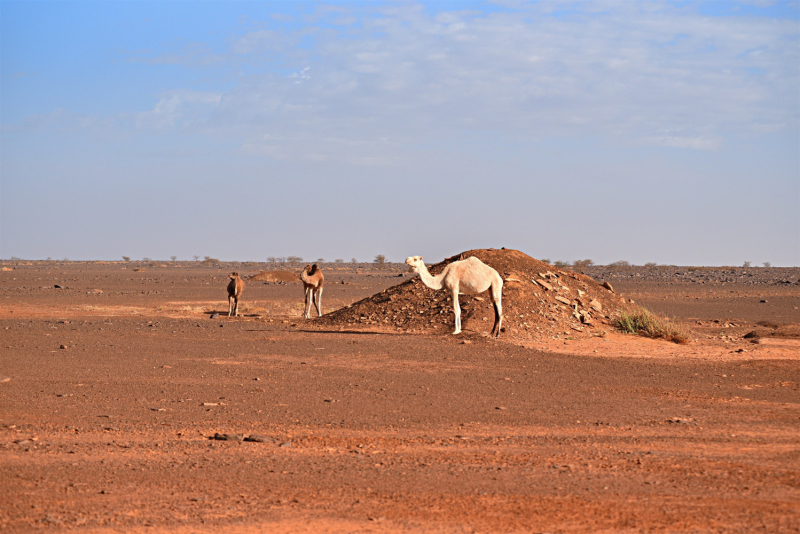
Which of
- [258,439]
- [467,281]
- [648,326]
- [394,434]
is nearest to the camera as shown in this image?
[258,439]

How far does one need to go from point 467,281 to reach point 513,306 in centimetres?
260

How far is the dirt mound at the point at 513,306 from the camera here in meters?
22.7

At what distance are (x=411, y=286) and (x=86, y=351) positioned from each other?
10619 mm

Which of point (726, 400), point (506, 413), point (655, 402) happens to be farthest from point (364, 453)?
point (726, 400)

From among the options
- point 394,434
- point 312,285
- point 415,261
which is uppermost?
point 415,261

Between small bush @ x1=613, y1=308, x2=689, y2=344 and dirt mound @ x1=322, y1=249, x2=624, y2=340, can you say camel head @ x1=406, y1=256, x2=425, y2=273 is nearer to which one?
dirt mound @ x1=322, y1=249, x2=624, y2=340

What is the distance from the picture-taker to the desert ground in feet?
22.2

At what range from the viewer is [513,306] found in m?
23.2

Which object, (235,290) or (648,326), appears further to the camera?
(235,290)

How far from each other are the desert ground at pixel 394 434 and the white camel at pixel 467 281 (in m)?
0.84

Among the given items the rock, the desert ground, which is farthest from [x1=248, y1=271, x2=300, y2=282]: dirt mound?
the rock

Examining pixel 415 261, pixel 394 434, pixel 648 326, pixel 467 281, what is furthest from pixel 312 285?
pixel 394 434

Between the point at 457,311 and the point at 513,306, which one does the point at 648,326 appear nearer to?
the point at 513,306

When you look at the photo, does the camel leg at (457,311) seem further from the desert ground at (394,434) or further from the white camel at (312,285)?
the white camel at (312,285)
